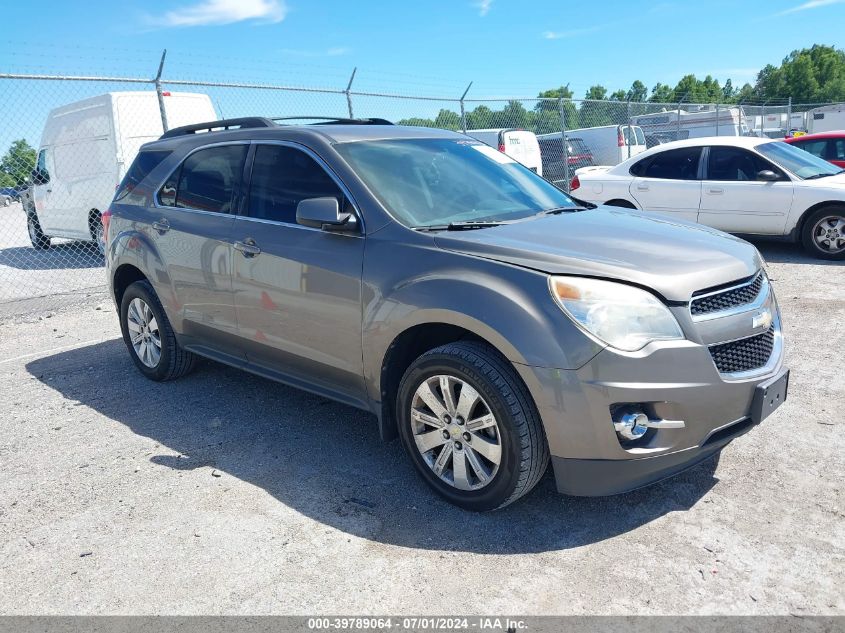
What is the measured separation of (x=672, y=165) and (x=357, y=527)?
316 inches

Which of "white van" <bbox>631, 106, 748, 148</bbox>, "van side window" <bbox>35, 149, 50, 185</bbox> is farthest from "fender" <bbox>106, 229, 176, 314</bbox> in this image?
"white van" <bbox>631, 106, 748, 148</bbox>

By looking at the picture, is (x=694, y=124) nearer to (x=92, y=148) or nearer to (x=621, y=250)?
(x=92, y=148)

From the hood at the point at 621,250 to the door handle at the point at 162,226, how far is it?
2.38 metres

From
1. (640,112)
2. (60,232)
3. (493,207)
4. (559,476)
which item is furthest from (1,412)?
(640,112)

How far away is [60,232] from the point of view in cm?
1272

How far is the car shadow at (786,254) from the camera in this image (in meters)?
8.69

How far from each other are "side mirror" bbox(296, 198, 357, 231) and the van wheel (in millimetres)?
12146

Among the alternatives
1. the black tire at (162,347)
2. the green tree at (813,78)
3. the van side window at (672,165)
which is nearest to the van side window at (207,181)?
the black tire at (162,347)

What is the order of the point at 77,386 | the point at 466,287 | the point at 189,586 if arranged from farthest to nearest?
1. the point at 77,386
2. the point at 466,287
3. the point at 189,586

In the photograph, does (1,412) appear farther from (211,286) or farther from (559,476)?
(559,476)

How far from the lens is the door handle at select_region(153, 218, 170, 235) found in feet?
16.1

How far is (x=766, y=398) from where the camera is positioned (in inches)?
120

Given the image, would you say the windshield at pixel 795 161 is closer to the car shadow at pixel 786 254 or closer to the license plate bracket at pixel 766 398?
the car shadow at pixel 786 254

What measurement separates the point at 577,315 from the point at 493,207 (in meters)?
1.30
